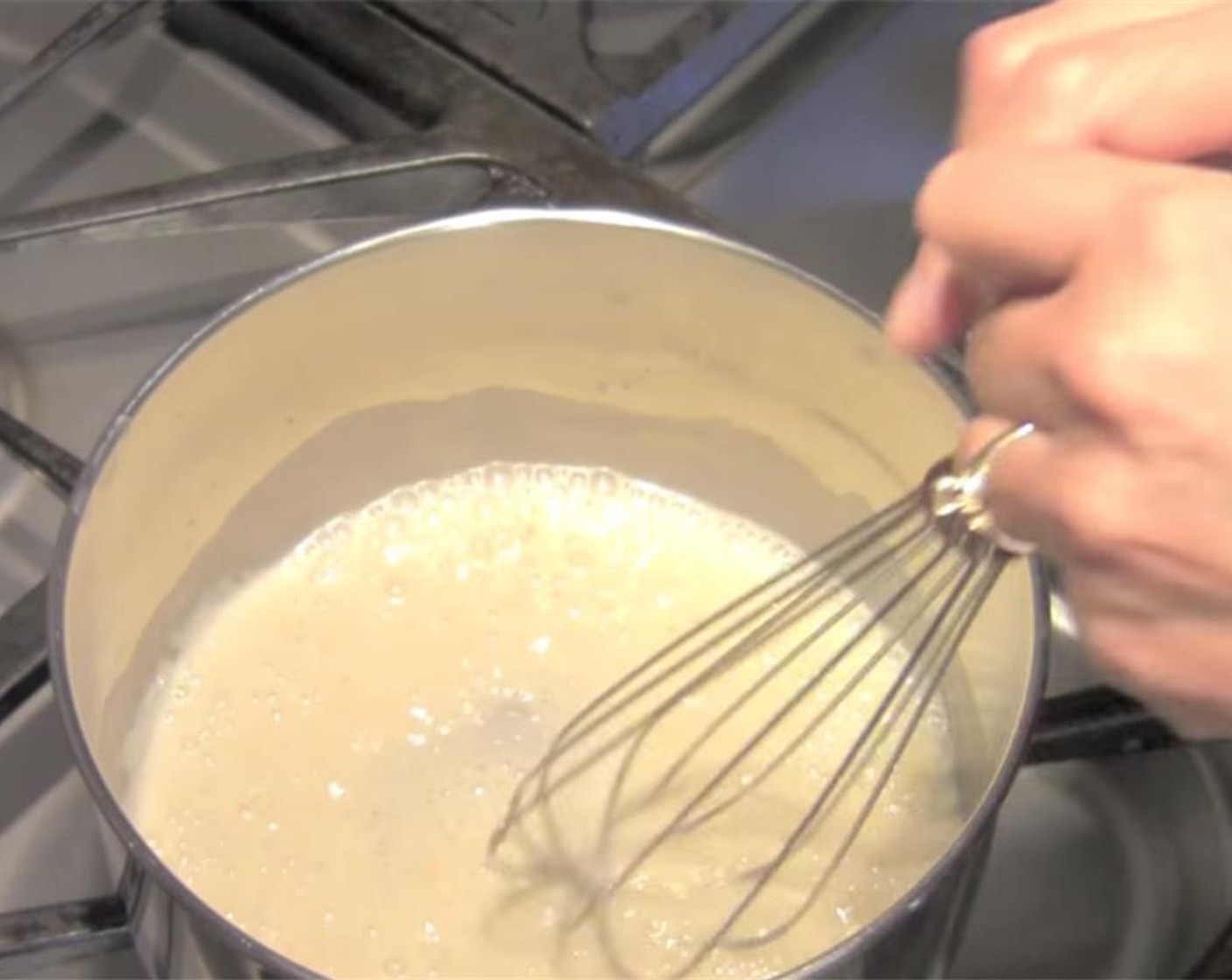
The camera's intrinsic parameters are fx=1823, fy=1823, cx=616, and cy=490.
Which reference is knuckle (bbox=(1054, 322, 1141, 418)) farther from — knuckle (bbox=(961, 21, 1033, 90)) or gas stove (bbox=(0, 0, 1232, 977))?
gas stove (bbox=(0, 0, 1232, 977))

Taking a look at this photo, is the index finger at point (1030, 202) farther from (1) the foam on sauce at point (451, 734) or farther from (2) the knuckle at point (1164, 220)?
(1) the foam on sauce at point (451, 734)

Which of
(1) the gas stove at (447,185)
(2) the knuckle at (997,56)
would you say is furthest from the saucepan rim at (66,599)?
(2) the knuckle at (997,56)

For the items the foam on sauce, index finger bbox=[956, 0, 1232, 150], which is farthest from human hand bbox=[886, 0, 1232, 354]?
the foam on sauce

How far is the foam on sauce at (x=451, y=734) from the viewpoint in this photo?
56 cm

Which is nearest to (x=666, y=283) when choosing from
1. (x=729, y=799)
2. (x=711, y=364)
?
(x=711, y=364)

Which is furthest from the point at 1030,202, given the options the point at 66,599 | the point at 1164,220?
the point at 66,599

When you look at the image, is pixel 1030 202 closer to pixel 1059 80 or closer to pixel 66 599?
pixel 1059 80

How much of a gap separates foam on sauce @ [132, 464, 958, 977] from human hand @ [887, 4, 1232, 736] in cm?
22

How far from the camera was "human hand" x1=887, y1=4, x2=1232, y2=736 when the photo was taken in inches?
13.3

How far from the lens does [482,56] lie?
67cm

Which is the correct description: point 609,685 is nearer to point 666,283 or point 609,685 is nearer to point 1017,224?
point 666,283

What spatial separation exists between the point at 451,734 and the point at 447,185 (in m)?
0.19

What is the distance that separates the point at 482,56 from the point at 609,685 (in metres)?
0.23

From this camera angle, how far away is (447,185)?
642mm
